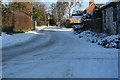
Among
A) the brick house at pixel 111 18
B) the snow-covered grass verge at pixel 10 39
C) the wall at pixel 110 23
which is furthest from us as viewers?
the brick house at pixel 111 18

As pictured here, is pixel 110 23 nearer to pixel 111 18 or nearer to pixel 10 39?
pixel 111 18

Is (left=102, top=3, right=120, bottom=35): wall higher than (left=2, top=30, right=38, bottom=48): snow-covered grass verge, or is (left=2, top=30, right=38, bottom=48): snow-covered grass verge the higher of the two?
(left=102, top=3, right=120, bottom=35): wall

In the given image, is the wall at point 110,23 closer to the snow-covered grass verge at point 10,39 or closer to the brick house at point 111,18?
the brick house at point 111,18

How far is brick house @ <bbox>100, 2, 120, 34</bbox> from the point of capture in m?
14.6

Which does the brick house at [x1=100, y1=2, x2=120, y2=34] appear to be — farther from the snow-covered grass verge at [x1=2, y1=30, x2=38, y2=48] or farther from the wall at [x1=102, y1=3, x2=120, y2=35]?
the snow-covered grass verge at [x1=2, y1=30, x2=38, y2=48]

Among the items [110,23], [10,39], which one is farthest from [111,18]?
[10,39]

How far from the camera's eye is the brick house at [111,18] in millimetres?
14556

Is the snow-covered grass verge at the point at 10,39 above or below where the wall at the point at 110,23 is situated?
below

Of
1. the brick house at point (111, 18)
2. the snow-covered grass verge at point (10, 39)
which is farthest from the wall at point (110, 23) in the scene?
the snow-covered grass verge at point (10, 39)

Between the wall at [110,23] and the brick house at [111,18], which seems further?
the brick house at [111,18]

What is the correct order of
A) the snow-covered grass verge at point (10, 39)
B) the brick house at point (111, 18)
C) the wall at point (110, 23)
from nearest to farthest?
the snow-covered grass verge at point (10, 39), the wall at point (110, 23), the brick house at point (111, 18)

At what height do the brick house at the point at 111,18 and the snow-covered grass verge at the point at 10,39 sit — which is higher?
the brick house at the point at 111,18

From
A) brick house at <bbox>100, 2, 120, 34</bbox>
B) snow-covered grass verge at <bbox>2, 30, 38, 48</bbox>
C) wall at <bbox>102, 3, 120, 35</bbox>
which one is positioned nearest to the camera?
snow-covered grass verge at <bbox>2, 30, 38, 48</bbox>

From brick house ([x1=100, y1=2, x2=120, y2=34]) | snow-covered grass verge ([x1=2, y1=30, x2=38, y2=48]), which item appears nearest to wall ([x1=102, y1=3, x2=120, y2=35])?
brick house ([x1=100, y1=2, x2=120, y2=34])
